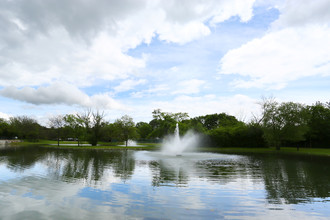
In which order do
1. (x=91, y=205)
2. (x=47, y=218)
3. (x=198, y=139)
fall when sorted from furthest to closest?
(x=198, y=139), (x=91, y=205), (x=47, y=218)

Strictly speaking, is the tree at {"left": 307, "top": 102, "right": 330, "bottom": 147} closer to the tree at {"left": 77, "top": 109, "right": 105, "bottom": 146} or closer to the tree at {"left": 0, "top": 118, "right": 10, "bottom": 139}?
the tree at {"left": 77, "top": 109, "right": 105, "bottom": 146}

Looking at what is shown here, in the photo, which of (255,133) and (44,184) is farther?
(255,133)

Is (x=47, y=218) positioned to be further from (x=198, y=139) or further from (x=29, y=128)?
(x=29, y=128)

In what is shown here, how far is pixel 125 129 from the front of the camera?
56062mm

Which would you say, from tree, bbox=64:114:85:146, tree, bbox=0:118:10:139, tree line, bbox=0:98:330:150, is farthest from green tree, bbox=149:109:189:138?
tree, bbox=0:118:10:139

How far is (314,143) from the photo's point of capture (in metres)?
56.8

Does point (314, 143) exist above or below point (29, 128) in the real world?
below

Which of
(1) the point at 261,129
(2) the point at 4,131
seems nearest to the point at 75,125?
(2) the point at 4,131

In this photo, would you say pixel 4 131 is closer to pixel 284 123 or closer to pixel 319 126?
pixel 284 123

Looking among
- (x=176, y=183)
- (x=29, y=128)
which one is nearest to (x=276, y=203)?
(x=176, y=183)

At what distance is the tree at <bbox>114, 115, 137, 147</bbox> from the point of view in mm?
56094

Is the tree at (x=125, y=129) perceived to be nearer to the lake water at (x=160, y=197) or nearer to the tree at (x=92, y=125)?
the tree at (x=92, y=125)

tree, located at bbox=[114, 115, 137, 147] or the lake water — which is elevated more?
tree, located at bbox=[114, 115, 137, 147]

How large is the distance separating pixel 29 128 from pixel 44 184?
241 feet
